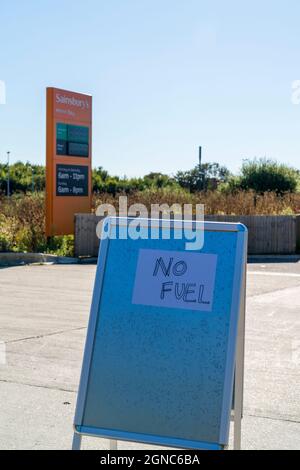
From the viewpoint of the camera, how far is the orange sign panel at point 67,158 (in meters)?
19.5

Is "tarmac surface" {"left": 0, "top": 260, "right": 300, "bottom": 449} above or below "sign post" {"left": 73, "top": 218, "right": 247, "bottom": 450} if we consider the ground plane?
below

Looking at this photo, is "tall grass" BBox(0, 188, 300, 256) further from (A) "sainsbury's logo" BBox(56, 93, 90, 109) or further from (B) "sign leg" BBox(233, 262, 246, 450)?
(B) "sign leg" BBox(233, 262, 246, 450)

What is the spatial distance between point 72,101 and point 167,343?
54.4 ft

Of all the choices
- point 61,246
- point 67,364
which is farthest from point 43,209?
point 67,364

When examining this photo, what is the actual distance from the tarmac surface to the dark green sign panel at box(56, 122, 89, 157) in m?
6.46

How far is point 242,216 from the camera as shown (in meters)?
20.8

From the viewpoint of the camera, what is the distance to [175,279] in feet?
14.3

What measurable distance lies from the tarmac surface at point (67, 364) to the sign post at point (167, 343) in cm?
113

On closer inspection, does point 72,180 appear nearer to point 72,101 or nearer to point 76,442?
point 72,101

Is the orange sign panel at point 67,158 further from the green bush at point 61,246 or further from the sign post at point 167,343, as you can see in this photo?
the sign post at point 167,343

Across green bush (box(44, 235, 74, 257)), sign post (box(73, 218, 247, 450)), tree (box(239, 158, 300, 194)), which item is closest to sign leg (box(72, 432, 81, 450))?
sign post (box(73, 218, 247, 450))

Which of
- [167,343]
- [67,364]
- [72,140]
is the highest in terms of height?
[72,140]

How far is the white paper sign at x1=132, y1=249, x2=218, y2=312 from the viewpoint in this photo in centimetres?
427

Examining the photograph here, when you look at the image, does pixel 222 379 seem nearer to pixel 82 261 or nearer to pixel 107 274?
pixel 107 274
